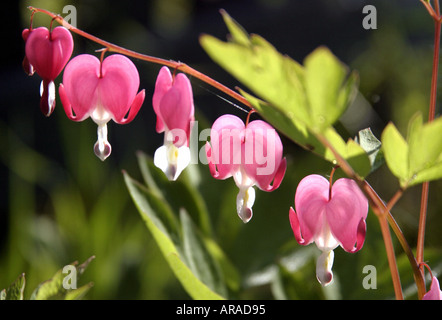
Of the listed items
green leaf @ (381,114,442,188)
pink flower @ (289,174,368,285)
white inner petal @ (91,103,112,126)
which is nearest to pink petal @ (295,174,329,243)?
pink flower @ (289,174,368,285)

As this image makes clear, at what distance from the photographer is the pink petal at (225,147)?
0.58 m

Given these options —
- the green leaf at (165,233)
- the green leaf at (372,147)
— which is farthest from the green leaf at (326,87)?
the green leaf at (165,233)

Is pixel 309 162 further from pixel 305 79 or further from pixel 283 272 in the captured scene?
pixel 305 79

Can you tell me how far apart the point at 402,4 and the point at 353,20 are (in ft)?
2.32

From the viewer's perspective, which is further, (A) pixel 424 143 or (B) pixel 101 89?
(B) pixel 101 89

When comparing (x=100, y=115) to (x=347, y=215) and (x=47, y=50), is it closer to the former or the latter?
(x=47, y=50)

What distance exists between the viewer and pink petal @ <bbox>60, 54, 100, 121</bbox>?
1.97ft

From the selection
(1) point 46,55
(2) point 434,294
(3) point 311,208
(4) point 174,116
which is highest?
(1) point 46,55

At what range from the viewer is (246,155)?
576 mm

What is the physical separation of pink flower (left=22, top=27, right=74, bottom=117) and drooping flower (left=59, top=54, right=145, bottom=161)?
0.05 ft

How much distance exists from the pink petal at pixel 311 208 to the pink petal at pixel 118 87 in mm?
214

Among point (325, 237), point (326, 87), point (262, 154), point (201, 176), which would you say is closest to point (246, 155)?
point (262, 154)

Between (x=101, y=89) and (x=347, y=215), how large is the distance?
30cm

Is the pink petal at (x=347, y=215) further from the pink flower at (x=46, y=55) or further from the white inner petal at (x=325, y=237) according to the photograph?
the pink flower at (x=46, y=55)
